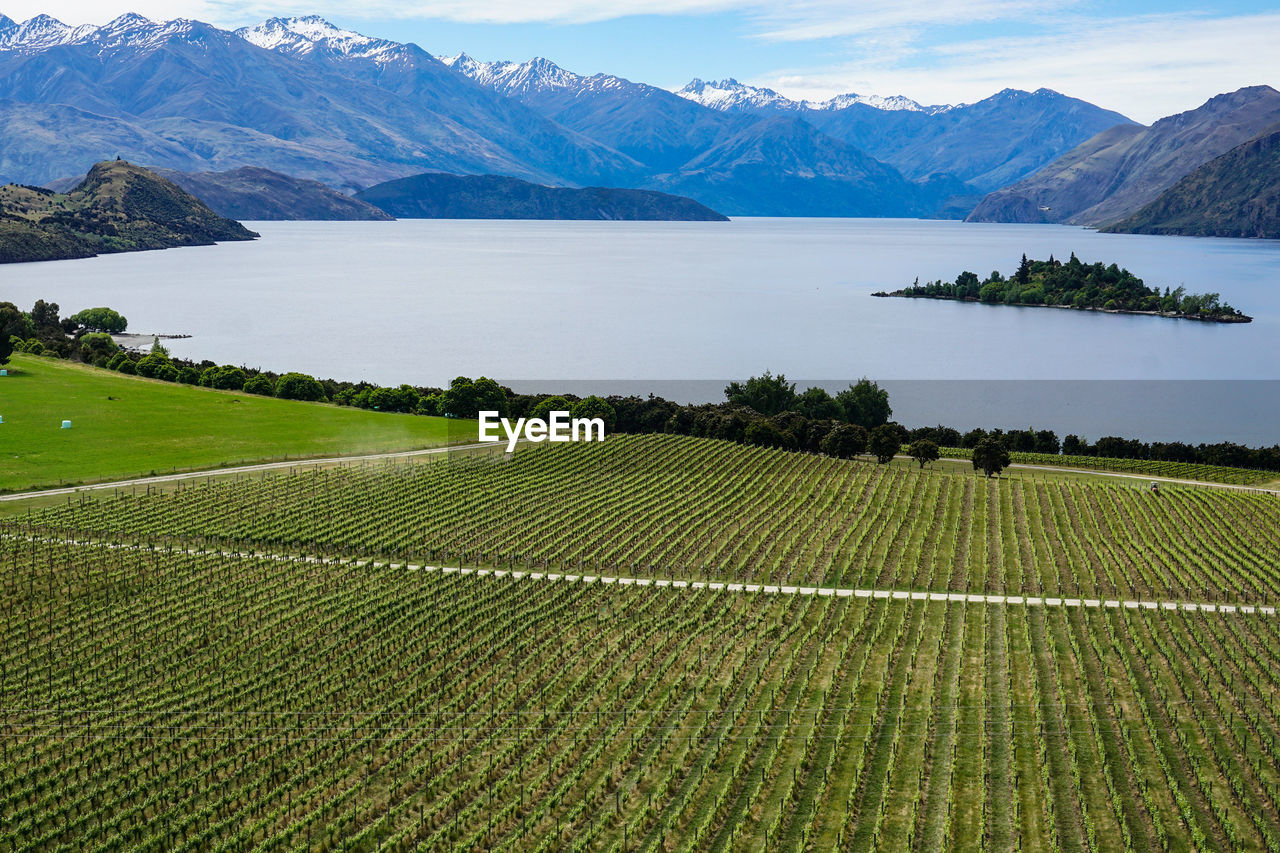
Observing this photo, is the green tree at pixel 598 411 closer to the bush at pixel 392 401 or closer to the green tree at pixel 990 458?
the bush at pixel 392 401

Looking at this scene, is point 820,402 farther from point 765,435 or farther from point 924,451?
point 924,451

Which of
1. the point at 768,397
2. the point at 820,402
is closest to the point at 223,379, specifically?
the point at 768,397

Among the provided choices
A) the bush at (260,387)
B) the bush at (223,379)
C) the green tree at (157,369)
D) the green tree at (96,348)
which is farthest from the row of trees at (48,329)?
the bush at (260,387)

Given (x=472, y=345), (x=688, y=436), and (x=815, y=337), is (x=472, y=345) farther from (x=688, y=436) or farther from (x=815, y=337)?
(x=688, y=436)

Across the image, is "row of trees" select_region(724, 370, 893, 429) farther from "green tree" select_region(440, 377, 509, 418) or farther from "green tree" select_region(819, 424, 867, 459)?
"green tree" select_region(440, 377, 509, 418)

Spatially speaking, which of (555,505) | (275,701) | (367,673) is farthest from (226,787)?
(555,505)
